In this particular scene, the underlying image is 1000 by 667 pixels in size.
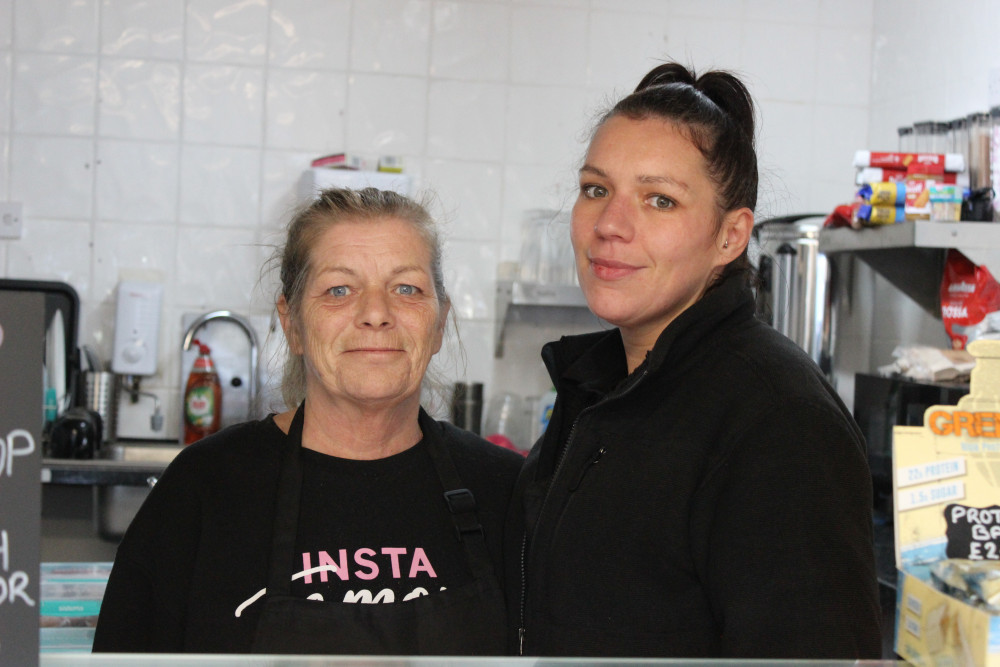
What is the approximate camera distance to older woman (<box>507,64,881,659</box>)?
0.88 meters

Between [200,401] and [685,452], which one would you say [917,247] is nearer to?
[685,452]

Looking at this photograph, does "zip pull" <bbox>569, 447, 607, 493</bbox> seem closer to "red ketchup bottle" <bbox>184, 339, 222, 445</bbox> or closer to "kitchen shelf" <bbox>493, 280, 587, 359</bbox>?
"kitchen shelf" <bbox>493, 280, 587, 359</bbox>

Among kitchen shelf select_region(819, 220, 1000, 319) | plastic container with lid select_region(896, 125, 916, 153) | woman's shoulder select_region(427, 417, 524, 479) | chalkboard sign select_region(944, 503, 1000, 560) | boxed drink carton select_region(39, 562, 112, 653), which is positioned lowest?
boxed drink carton select_region(39, 562, 112, 653)

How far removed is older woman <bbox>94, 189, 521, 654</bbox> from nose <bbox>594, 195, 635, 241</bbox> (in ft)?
0.94

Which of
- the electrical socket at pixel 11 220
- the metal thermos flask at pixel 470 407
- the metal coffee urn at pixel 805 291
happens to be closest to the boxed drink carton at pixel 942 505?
the metal coffee urn at pixel 805 291

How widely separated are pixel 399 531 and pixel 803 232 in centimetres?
180

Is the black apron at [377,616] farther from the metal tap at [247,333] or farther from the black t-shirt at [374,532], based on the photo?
the metal tap at [247,333]

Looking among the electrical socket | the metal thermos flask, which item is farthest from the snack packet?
the electrical socket

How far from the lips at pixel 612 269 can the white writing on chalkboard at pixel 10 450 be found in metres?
0.66

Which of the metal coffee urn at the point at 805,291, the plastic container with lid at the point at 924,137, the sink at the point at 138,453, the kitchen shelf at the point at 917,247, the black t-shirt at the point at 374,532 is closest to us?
the black t-shirt at the point at 374,532

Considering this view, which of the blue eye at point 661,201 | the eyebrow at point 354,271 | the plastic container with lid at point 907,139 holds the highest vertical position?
the plastic container with lid at point 907,139

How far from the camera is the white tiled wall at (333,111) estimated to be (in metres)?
2.89

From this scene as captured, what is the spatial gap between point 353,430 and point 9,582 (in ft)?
2.24

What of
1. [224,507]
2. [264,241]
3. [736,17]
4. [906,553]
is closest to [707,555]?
[906,553]
